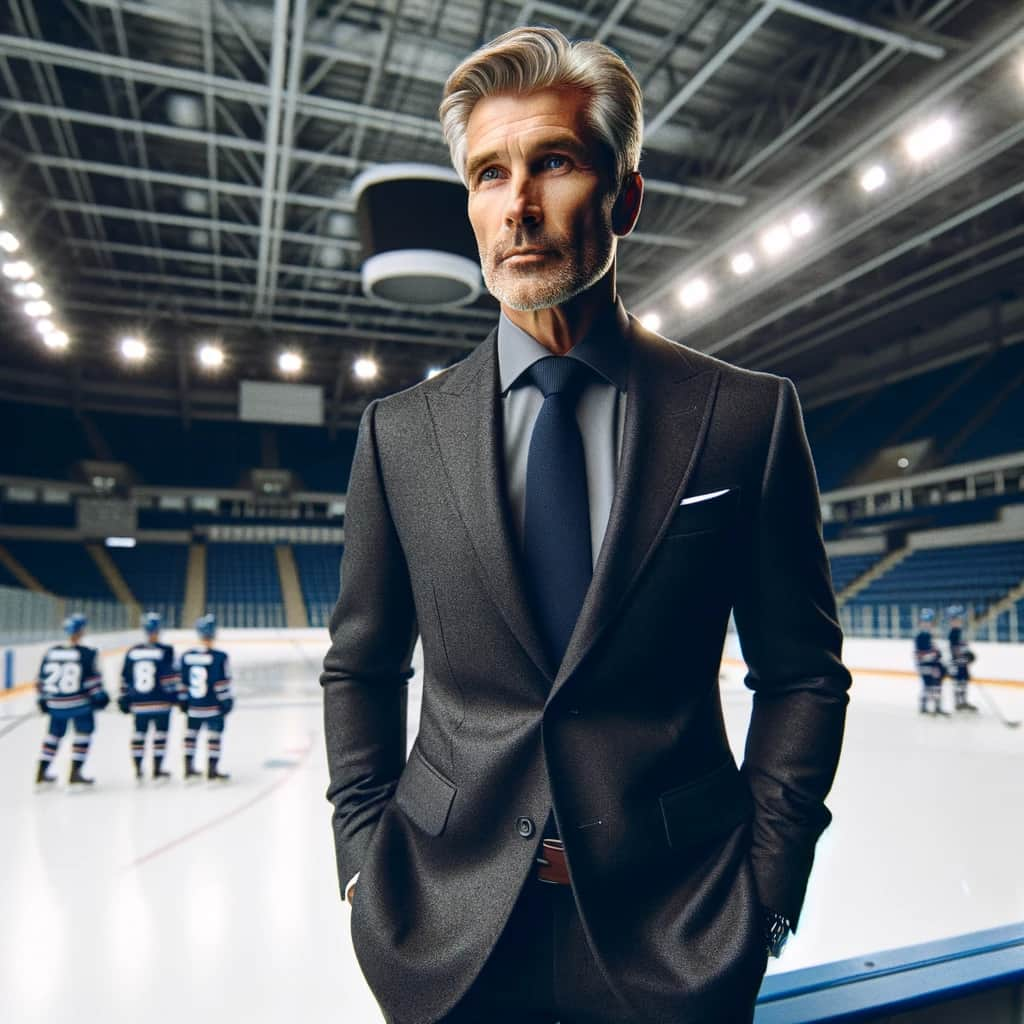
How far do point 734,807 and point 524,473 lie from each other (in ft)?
→ 1.54

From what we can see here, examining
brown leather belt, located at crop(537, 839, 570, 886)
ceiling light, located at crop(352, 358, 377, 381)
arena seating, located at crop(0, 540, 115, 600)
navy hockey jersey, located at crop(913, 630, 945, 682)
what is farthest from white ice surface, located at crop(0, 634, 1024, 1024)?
arena seating, located at crop(0, 540, 115, 600)

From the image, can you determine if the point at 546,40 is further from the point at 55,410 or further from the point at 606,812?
the point at 55,410

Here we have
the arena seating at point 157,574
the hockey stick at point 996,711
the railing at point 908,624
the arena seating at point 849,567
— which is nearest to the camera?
the hockey stick at point 996,711

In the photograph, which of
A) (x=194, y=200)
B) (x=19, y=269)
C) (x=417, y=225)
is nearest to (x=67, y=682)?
(x=417, y=225)

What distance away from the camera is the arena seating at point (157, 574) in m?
20.0

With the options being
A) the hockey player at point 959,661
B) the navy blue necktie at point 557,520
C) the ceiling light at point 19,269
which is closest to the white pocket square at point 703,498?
the navy blue necktie at point 557,520

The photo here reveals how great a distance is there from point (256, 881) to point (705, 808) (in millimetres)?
3384

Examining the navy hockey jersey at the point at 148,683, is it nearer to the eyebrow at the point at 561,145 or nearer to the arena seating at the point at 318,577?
the eyebrow at the point at 561,145

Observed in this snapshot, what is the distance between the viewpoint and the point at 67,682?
218 inches

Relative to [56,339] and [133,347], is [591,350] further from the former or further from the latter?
[56,339]

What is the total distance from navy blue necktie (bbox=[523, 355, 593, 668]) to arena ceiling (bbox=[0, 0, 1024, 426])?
7484 millimetres

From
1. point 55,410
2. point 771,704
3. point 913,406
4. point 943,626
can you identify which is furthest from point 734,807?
point 55,410

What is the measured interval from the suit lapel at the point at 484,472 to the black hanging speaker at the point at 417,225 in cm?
862

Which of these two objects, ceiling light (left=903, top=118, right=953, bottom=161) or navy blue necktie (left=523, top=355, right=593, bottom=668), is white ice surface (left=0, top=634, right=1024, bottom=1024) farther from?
ceiling light (left=903, top=118, right=953, bottom=161)
